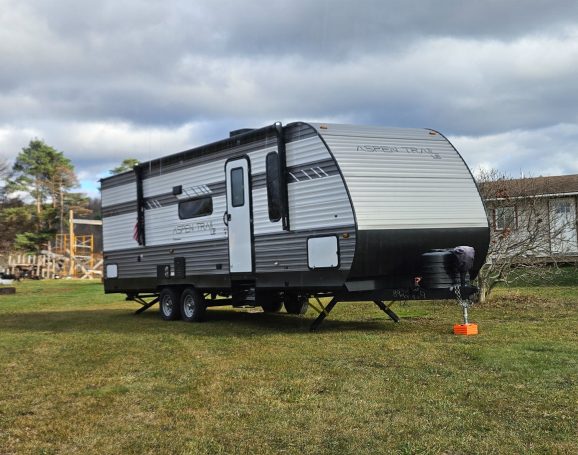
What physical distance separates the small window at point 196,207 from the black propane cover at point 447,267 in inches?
159

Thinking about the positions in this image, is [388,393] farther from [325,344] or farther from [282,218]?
[282,218]

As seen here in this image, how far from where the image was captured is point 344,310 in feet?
43.9

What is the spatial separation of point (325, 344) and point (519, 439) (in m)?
4.41

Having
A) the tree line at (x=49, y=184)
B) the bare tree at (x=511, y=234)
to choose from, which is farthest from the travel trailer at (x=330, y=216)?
the tree line at (x=49, y=184)

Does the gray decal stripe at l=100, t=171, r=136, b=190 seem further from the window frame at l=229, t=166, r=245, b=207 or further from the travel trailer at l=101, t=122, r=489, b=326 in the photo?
the window frame at l=229, t=166, r=245, b=207

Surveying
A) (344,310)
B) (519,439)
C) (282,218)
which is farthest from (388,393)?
(344,310)

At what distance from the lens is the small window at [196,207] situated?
37.7ft

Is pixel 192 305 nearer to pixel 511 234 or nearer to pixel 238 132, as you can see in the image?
pixel 238 132

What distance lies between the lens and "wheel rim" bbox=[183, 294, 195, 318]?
12363 millimetres

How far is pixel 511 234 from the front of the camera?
1317 cm

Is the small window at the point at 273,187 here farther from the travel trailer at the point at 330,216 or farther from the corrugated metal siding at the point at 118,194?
the corrugated metal siding at the point at 118,194

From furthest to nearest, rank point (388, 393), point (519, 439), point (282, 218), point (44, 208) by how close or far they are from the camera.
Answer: point (44, 208) < point (282, 218) < point (388, 393) < point (519, 439)

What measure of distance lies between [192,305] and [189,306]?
0.15m

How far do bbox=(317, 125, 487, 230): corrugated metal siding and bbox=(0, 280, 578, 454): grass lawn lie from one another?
5.38ft
